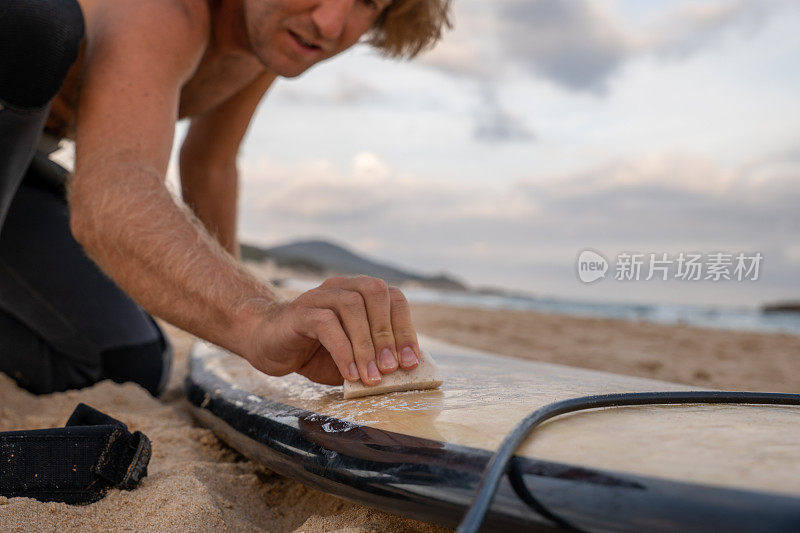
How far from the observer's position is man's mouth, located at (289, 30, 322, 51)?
1.82 m

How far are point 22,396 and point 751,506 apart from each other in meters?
2.04

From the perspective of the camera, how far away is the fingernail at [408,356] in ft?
3.46

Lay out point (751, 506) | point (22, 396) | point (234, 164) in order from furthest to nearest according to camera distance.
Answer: point (234, 164), point (22, 396), point (751, 506)

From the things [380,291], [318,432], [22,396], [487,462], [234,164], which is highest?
[234,164]

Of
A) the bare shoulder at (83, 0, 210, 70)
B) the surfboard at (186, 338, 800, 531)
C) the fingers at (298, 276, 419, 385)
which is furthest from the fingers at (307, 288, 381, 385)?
the bare shoulder at (83, 0, 210, 70)

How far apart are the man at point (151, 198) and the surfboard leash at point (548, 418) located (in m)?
0.30

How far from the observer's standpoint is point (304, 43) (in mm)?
1839

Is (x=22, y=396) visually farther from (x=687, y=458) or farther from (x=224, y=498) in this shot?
(x=687, y=458)

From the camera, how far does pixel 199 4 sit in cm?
166

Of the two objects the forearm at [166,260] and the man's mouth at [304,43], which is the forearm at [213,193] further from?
the forearm at [166,260]

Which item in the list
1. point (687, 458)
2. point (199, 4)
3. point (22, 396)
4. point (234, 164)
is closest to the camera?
point (687, 458)

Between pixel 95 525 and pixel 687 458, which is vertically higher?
pixel 687 458

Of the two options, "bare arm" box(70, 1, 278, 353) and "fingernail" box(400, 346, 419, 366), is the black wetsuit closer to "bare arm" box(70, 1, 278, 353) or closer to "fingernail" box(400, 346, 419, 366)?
"bare arm" box(70, 1, 278, 353)

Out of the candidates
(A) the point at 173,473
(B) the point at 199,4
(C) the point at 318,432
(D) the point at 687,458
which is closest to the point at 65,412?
(A) the point at 173,473
